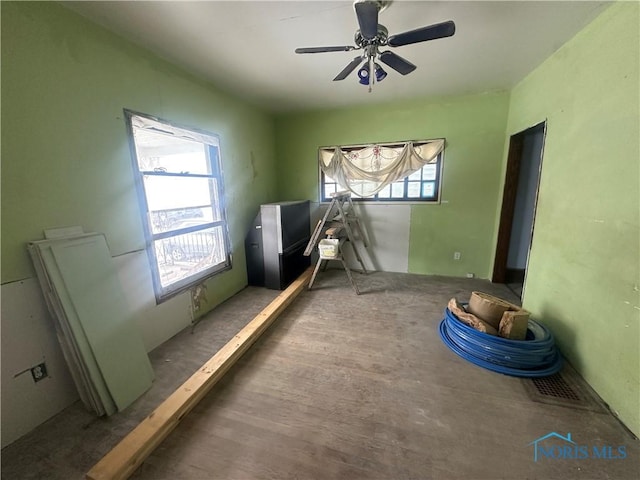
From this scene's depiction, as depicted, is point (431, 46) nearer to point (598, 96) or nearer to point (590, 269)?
point (598, 96)

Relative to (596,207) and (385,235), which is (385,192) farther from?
(596,207)

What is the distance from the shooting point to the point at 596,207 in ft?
5.66

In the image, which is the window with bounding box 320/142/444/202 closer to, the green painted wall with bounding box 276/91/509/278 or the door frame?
the green painted wall with bounding box 276/91/509/278

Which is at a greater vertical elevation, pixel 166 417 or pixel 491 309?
pixel 491 309

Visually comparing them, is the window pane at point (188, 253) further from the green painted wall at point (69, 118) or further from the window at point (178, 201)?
the green painted wall at point (69, 118)

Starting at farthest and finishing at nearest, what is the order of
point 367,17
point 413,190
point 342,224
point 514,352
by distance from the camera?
point 413,190 < point 342,224 < point 514,352 < point 367,17

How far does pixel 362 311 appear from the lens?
282cm

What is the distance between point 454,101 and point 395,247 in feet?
7.07

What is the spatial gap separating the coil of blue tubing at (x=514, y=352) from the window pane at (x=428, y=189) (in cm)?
216

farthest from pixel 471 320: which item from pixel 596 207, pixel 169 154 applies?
pixel 169 154

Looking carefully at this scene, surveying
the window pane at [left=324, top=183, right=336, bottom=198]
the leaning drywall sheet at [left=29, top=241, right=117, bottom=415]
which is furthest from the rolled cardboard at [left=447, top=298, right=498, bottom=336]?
the leaning drywall sheet at [left=29, top=241, right=117, bottom=415]

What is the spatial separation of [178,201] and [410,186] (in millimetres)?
3099

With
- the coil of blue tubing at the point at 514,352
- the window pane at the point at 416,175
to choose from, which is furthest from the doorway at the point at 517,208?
the coil of blue tubing at the point at 514,352

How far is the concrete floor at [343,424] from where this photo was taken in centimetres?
126
